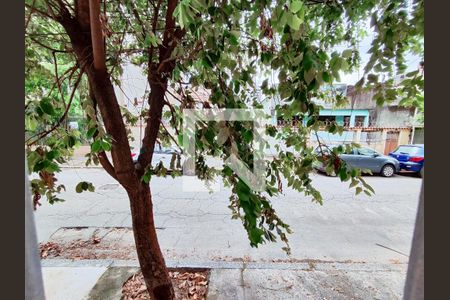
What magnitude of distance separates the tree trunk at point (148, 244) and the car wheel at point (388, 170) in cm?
821

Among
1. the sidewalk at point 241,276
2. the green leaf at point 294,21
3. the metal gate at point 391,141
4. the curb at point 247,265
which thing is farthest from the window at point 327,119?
the metal gate at point 391,141

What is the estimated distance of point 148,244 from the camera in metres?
1.87

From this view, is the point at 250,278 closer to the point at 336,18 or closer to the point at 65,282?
the point at 65,282

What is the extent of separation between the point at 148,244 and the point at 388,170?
8493 millimetres

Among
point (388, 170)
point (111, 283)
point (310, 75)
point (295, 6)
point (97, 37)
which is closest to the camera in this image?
point (295, 6)

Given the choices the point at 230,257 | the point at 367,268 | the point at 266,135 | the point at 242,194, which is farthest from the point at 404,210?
the point at 242,194

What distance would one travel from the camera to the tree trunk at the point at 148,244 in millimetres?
1792

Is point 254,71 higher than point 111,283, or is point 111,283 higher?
point 254,71

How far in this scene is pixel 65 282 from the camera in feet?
8.45

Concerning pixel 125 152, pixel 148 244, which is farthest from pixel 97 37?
pixel 148 244

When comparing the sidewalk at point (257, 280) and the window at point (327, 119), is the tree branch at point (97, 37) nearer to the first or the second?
the window at point (327, 119)

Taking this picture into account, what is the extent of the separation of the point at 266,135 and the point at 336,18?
36.2 inches

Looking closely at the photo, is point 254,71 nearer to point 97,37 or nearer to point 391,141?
point 97,37

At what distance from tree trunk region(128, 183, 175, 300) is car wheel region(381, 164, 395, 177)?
8.21 metres
